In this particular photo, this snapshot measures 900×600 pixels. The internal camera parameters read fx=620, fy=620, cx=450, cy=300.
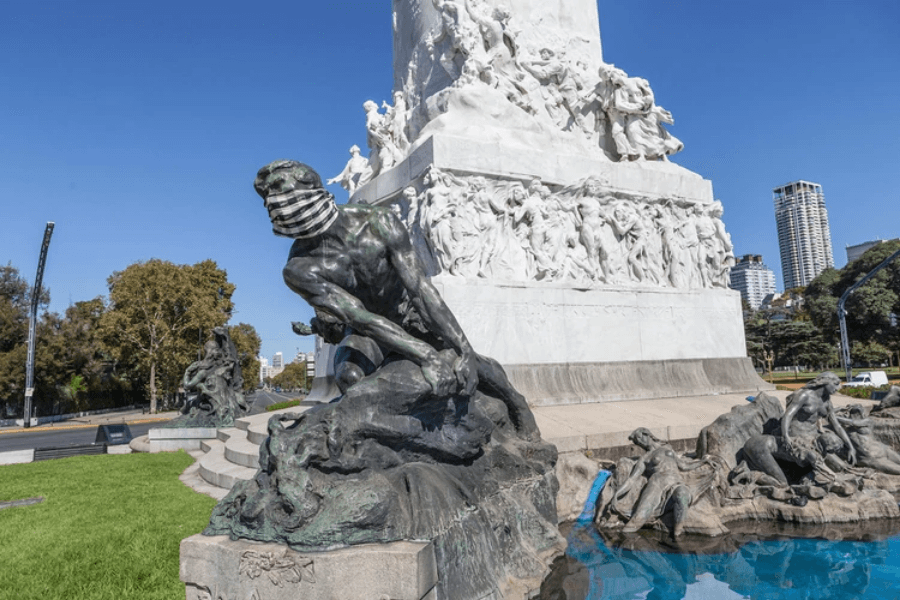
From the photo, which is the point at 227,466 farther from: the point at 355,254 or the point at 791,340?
the point at 791,340

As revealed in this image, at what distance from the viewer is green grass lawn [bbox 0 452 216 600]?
402 centimetres

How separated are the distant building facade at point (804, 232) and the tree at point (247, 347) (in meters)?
113

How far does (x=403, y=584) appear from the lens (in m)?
2.91

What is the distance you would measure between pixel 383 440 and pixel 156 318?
35127 mm

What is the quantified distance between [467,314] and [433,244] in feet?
3.94

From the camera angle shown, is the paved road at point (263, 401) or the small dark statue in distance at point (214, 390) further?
the paved road at point (263, 401)

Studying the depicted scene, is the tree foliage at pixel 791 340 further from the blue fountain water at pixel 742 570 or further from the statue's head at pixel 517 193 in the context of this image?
the blue fountain water at pixel 742 570

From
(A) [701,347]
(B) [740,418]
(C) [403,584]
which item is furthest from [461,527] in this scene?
(A) [701,347]

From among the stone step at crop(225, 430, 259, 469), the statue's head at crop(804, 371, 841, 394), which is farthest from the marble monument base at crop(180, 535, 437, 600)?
the statue's head at crop(804, 371, 841, 394)

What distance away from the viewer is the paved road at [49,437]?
18.8m

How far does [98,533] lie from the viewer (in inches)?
205

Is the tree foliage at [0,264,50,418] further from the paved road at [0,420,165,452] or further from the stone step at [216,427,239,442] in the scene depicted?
the stone step at [216,427,239,442]

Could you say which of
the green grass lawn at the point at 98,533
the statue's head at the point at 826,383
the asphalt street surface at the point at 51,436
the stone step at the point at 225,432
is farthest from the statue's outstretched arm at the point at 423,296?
the asphalt street surface at the point at 51,436

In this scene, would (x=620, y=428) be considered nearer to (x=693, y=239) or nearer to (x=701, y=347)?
(x=701, y=347)
